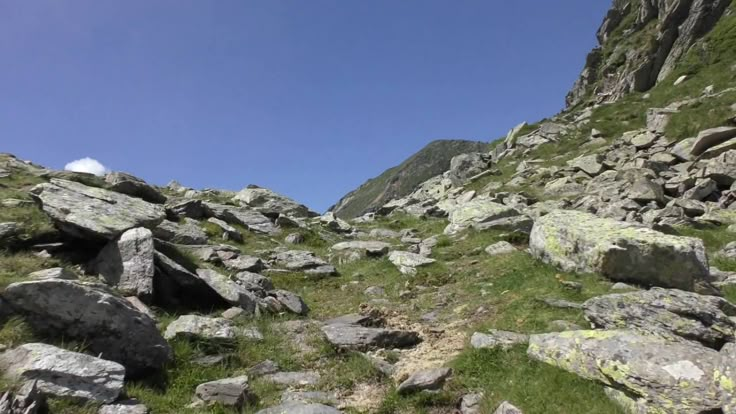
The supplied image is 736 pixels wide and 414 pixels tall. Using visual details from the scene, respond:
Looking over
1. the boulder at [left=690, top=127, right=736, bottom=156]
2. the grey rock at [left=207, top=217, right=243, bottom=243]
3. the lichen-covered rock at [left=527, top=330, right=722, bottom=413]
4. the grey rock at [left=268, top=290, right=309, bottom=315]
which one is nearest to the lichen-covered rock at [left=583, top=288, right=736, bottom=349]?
the lichen-covered rock at [left=527, top=330, right=722, bottom=413]

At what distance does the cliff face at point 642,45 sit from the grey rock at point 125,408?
71613 mm

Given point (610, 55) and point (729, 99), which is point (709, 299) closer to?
point (729, 99)

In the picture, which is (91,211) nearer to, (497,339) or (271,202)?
(497,339)

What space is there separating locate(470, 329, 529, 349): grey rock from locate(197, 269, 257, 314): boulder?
7.02 metres

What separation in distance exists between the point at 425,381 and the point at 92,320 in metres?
7.06

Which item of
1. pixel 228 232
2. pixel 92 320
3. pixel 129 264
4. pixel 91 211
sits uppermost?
pixel 228 232

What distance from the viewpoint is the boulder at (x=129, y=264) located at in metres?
13.1

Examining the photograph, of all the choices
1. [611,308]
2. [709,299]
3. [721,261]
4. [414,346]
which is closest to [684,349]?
[611,308]

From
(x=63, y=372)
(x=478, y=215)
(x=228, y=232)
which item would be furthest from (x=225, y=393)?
(x=478, y=215)

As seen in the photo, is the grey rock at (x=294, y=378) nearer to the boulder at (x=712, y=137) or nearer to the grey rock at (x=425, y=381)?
the grey rock at (x=425, y=381)

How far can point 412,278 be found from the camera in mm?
18844

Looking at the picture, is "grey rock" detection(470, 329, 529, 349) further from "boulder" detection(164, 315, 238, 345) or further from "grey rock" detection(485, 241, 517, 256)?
"grey rock" detection(485, 241, 517, 256)

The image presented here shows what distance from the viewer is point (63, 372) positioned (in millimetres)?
7840

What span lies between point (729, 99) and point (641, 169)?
13.0m
